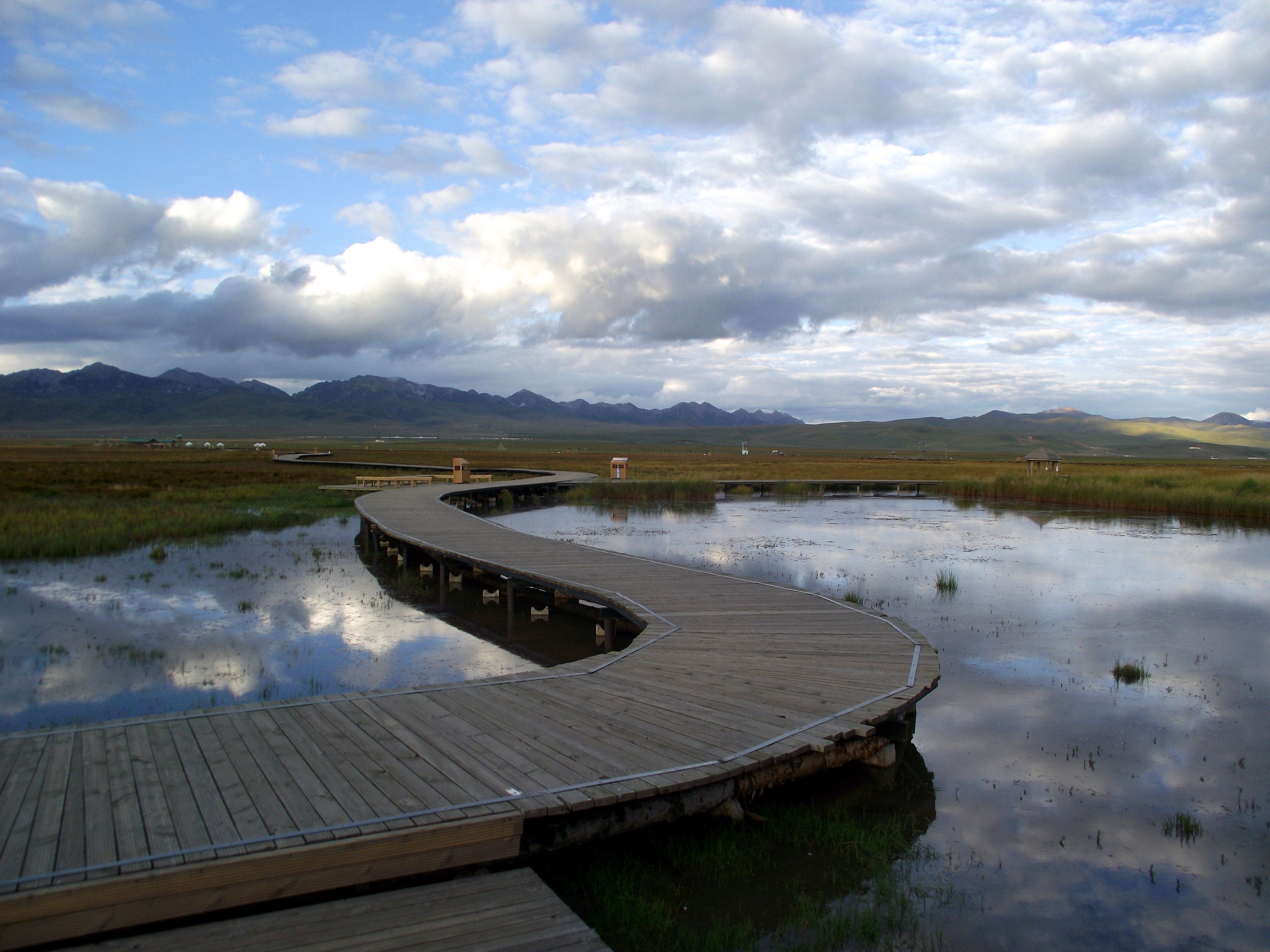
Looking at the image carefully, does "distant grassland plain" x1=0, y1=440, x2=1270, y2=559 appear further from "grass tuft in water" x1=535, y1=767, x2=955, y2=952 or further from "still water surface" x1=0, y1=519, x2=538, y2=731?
"grass tuft in water" x1=535, y1=767, x2=955, y2=952

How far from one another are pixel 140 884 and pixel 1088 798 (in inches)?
213

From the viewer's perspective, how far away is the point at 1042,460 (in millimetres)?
41219

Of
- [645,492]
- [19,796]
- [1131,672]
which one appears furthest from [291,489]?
[1131,672]

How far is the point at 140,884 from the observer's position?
10.1 feet

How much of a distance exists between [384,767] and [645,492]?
2391cm

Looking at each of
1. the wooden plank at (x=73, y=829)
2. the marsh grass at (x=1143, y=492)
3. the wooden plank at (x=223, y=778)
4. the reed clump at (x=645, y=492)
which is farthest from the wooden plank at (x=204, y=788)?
the marsh grass at (x=1143, y=492)

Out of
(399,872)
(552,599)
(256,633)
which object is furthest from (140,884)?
(552,599)

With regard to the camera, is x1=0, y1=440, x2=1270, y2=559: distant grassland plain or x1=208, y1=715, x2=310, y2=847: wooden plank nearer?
x1=208, y1=715, x2=310, y2=847: wooden plank

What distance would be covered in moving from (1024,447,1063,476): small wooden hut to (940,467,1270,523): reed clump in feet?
15.7

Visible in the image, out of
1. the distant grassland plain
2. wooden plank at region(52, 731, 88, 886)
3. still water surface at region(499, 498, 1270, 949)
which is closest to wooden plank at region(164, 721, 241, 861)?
wooden plank at region(52, 731, 88, 886)

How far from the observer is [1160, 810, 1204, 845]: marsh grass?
16.0 feet

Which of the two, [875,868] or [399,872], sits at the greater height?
[399,872]

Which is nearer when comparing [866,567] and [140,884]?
[140,884]

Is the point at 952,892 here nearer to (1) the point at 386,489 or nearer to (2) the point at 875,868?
(2) the point at 875,868
